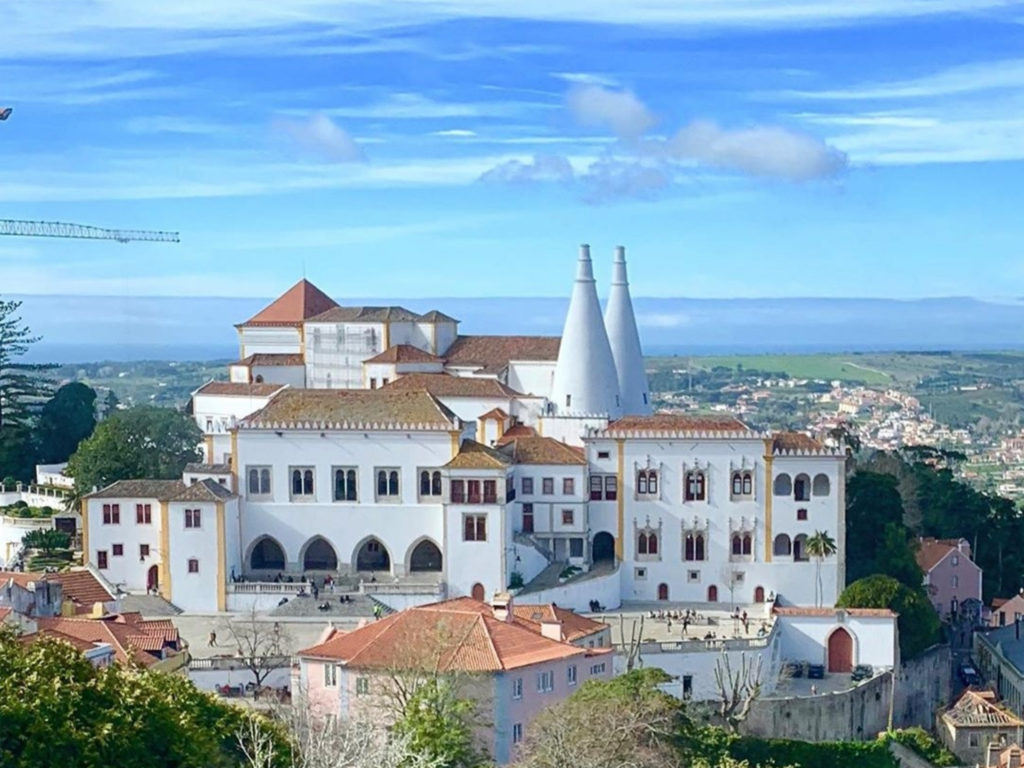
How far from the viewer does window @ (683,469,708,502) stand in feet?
175

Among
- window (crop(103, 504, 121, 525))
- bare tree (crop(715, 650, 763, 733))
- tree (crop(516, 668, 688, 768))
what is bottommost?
bare tree (crop(715, 650, 763, 733))

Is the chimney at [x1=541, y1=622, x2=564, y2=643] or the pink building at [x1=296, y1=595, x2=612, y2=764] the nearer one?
the pink building at [x1=296, y1=595, x2=612, y2=764]

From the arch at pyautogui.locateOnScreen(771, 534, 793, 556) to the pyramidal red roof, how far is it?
2245 centimetres

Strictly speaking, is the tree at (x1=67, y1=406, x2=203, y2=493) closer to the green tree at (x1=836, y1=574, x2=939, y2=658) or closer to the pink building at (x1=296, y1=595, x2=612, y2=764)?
the pink building at (x1=296, y1=595, x2=612, y2=764)

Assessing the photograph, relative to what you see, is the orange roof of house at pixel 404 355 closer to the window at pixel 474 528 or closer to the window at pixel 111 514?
the window at pixel 474 528

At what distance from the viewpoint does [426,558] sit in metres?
53.4

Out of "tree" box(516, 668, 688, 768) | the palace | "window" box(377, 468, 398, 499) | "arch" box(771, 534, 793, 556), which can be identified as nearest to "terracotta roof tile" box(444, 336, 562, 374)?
the palace

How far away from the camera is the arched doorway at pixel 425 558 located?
5312cm

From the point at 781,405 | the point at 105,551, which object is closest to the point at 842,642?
the point at 105,551

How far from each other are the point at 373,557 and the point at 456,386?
26.3 feet

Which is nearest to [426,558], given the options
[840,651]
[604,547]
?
[604,547]

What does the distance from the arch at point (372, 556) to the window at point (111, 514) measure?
6.74 meters

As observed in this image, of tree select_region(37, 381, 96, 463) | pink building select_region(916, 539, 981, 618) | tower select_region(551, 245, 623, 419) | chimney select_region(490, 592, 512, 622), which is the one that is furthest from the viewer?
tree select_region(37, 381, 96, 463)

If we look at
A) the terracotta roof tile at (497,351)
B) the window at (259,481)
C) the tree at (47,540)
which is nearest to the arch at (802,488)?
the terracotta roof tile at (497,351)
